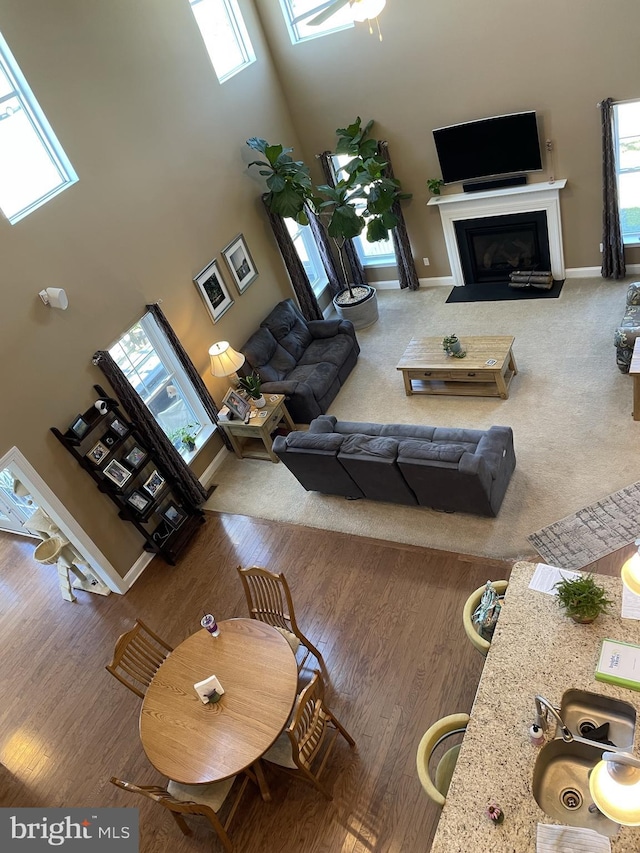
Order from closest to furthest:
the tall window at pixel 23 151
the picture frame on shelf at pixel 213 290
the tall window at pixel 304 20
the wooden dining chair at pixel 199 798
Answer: the wooden dining chair at pixel 199 798, the tall window at pixel 23 151, the picture frame on shelf at pixel 213 290, the tall window at pixel 304 20

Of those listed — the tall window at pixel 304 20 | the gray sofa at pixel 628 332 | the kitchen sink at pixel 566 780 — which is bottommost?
the gray sofa at pixel 628 332

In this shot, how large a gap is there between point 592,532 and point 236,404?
3.94 metres

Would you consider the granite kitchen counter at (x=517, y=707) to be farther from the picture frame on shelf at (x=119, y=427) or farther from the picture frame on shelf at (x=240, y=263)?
the picture frame on shelf at (x=240, y=263)

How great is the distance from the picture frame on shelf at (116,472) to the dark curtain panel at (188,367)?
143 cm

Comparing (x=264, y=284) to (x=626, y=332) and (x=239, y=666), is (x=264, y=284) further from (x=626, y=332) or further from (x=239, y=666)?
(x=239, y=666)

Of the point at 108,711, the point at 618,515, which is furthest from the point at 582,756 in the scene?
the point at 108,711

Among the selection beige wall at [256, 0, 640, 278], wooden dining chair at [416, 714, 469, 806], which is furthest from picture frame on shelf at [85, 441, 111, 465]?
beige wall at [256, 0, 640, 278]

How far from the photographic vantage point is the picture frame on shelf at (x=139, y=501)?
581 centimetres

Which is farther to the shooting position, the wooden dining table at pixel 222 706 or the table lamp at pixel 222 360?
the table lamp at pixel 222 360

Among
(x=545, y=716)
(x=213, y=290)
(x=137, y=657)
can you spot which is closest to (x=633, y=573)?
(x=545, y=716)

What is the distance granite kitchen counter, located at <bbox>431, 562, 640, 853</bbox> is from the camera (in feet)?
8.63

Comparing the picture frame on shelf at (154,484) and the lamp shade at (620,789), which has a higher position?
the lamp shade at (620,789)

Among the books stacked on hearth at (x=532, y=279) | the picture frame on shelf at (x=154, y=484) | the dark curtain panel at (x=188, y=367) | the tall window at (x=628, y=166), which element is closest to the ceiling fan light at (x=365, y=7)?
the dark curtain panel at (x=188, y=367)

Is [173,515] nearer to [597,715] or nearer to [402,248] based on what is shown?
[597,715]
